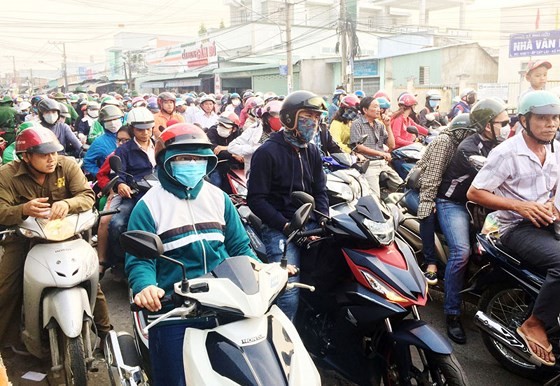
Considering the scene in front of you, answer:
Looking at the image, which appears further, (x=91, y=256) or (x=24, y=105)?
(x=24, y=105)

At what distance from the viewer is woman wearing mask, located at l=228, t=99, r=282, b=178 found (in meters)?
6.25

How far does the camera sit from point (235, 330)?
211cm

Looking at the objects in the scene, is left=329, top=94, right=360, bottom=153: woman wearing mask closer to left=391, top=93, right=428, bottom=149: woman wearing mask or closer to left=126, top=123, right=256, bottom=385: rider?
left=391, top=93, right=428, bottom=149: woman wearing mask

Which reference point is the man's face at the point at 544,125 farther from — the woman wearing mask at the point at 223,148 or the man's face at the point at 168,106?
the man's face at the point at 168,106

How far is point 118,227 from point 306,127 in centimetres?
242

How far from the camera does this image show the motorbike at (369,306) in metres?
2.87

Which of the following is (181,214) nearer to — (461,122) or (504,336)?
(504,336)

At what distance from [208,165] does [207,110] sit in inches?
370

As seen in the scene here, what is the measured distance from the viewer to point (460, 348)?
4.20 meters

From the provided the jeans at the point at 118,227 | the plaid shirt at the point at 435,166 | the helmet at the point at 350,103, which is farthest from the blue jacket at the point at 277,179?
the helmet at the point at 350,103

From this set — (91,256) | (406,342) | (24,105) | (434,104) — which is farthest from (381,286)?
(24,105)

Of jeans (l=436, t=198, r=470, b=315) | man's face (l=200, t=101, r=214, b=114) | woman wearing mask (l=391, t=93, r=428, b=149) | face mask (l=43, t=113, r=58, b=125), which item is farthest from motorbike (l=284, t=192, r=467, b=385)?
man's face (l=200, t=101, r=214, b=114)

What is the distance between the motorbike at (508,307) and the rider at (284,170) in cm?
132

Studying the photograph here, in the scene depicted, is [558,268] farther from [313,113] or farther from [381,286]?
[313,113]
